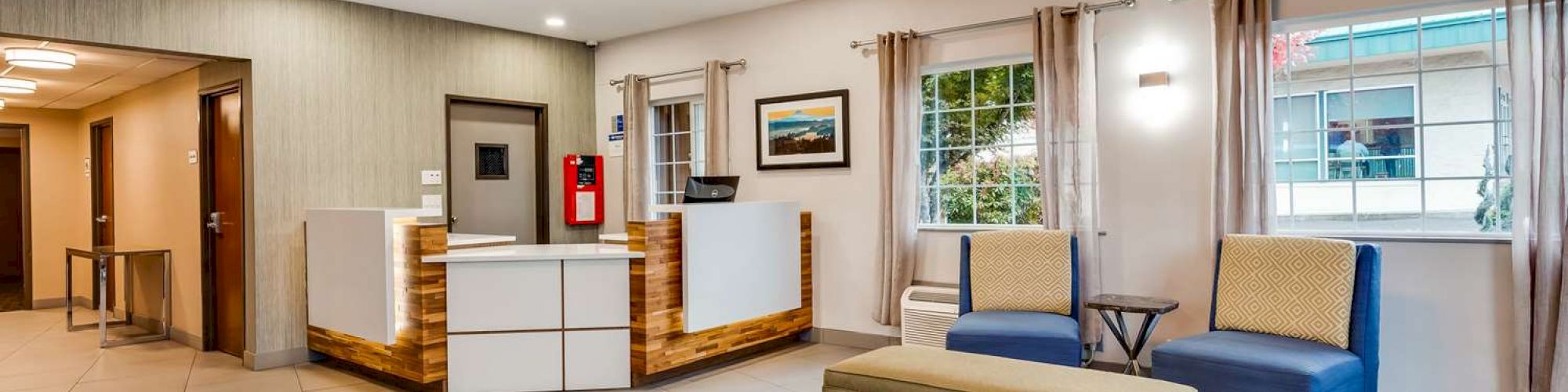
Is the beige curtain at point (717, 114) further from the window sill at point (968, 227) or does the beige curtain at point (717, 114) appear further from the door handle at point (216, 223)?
the door handle at point (216, 223)

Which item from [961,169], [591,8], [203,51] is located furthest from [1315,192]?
[203,51]

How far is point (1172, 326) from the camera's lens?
432 centimetres

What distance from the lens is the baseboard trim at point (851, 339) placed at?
534 centimetres

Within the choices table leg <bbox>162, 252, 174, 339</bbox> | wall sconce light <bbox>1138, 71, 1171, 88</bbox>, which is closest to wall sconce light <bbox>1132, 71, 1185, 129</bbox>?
wall sconce light <bbox>1138, 71, 1171, 88</bbox>

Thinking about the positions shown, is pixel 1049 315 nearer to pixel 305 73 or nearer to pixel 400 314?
pixel 400 314

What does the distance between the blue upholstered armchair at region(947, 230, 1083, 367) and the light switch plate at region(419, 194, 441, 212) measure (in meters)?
3.83

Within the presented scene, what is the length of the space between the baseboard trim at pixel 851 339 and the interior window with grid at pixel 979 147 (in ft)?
2.66

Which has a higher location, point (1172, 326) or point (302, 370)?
point (1172, 326)

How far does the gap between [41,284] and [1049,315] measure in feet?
32.0

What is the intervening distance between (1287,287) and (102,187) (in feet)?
32.5

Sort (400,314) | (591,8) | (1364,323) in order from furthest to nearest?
(591,8), (400,314), (1364,323)

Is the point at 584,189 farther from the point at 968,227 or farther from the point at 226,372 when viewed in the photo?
the point at 968,227

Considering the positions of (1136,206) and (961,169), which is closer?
(1136,206)

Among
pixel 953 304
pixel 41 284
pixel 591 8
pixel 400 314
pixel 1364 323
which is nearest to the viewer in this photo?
pixel 1364 323
